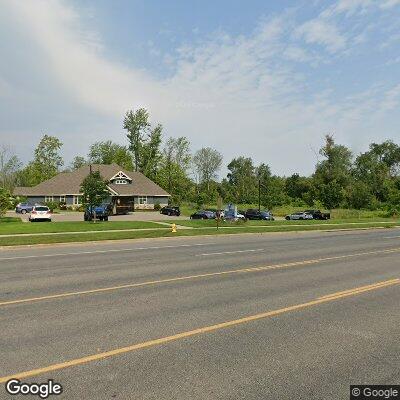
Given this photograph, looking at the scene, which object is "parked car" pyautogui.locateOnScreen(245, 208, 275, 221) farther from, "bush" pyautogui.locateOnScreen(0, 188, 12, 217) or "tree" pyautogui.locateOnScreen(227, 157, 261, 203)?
"tree" pyautogui.locateOnScreen(227, 157, 261, 203)

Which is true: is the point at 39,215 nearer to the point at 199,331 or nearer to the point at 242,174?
the point at 199,331

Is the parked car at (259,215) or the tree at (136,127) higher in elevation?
the tree at (136,127)

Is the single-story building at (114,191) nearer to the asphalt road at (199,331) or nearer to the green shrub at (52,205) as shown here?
the green shrub at (52,205)

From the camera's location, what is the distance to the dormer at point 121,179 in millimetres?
68875

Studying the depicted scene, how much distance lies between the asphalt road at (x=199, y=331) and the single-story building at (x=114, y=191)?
54558mm

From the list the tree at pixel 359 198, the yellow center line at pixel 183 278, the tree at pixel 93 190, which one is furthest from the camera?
the tree at pixel 359 198

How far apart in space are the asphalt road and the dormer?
5676 centimetres

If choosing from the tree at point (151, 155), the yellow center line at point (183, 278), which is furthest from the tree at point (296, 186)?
the yellow center line at point (183, 278)

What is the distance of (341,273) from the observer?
12547mm

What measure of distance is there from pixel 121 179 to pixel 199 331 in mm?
64648

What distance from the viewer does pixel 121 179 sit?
69625mm

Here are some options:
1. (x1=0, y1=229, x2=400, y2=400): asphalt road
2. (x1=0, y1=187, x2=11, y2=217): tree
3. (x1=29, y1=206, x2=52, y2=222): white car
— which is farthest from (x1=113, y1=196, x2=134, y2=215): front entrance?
(x1=0, y1=229, x2=400, y2=400): asphalt road

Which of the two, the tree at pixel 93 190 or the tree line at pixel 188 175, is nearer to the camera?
the tree at pixel 93 190

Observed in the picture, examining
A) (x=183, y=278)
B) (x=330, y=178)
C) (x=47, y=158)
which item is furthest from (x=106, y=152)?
(x=183, y=278)
